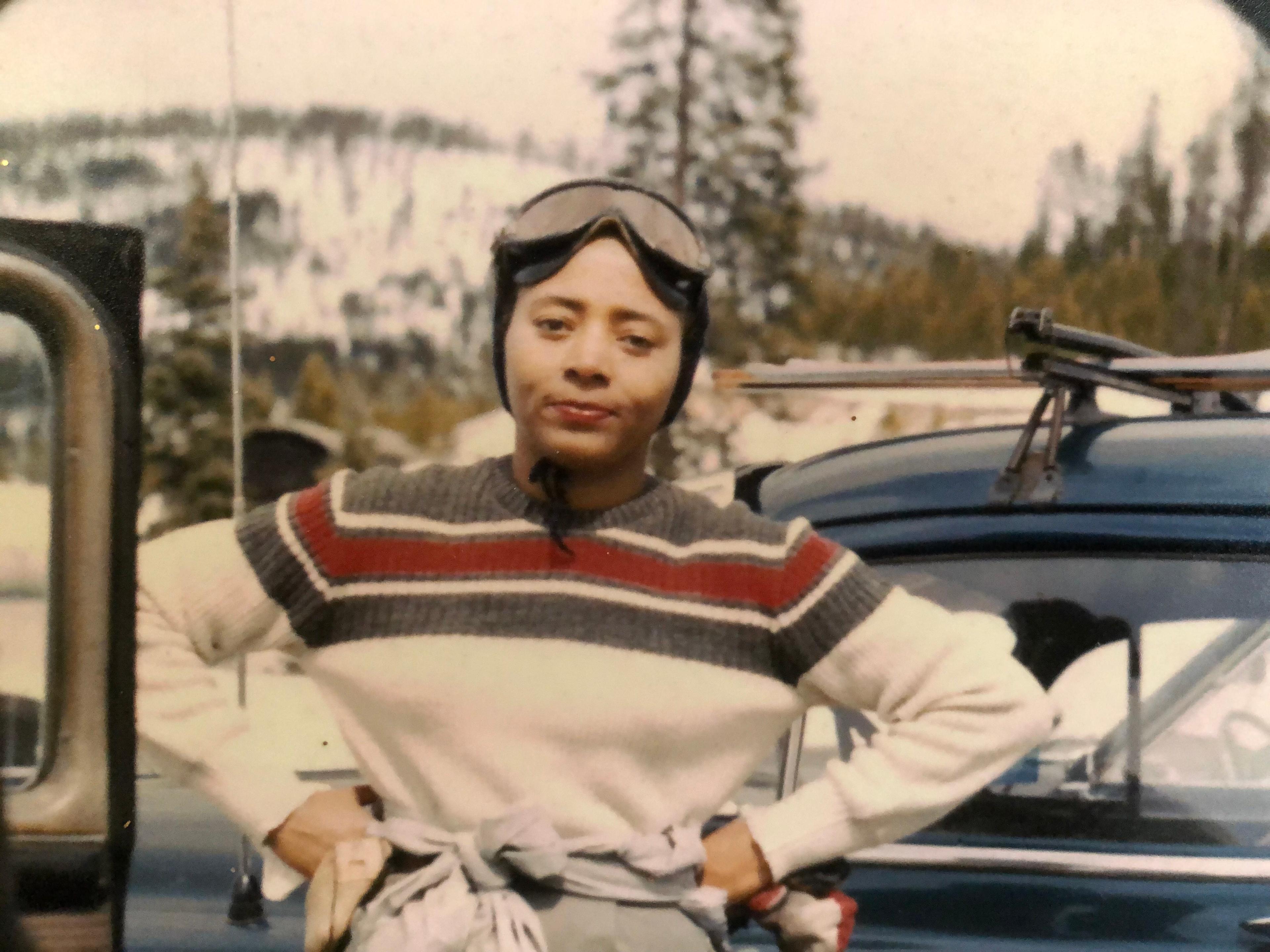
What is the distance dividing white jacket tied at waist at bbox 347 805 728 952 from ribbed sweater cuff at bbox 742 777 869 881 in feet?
0.23

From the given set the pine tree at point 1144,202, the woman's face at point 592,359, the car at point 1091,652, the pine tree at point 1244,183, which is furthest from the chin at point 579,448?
the pine tree at point 1244,183

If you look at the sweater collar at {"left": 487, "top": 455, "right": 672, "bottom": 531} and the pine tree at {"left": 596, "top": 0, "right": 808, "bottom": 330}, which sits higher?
the pine tree at {"left": 596, "top": 0, "right": 808, "bottom": 330}

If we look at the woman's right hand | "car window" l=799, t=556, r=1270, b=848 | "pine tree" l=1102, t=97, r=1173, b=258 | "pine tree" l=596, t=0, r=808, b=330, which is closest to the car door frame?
the woman's right hand

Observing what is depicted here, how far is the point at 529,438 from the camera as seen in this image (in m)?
1.53

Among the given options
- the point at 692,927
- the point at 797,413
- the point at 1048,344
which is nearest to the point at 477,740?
the point at 692,927

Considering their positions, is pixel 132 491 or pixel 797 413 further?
pixel 797 413

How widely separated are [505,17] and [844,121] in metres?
0.49

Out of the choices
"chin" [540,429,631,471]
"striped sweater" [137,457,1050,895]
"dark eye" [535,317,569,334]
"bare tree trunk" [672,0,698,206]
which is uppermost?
"bare tree trunk" [672,0,698,206]

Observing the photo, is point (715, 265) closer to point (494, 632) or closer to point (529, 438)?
point (529, 438)

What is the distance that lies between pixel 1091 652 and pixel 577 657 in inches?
28.2

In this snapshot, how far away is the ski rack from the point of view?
1.79 m

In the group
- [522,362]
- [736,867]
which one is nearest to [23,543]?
[522,362]

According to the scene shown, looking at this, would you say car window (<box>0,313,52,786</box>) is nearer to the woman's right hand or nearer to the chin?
the woman's right hand

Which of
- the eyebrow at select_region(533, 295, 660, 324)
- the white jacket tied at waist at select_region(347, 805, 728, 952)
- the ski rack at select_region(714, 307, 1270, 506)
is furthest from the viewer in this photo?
the ski rack at select_region(714, 307, 1270, 506)
